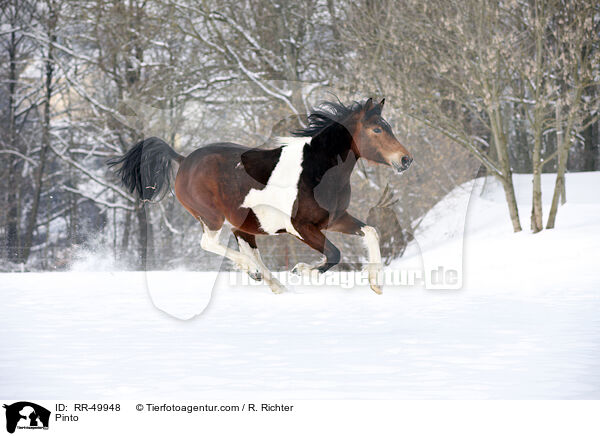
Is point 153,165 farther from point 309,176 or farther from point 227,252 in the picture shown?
point 309,176

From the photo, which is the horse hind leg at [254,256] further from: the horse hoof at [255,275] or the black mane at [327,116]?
the black mane at [327,116]

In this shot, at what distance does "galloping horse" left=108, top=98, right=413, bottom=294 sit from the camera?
14.0 ft

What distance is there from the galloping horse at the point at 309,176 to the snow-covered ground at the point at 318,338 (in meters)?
0.71

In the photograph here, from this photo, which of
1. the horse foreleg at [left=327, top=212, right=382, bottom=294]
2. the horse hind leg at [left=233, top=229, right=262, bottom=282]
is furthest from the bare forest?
the horse foreleg at [left=327, top=212, right=382, bottom=294]

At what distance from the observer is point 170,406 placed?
3305 mm

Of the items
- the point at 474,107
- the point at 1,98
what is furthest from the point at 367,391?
the point at 1,98

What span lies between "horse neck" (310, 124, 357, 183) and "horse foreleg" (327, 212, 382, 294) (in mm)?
311

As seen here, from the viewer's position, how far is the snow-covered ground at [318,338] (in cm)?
370

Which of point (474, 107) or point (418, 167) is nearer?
point (418, 167)

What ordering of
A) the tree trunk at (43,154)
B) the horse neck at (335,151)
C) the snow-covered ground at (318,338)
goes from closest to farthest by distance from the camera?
the snow-covered ground at (318,338)
the horse neck at (335,151)
the tree trunk at (43,154)

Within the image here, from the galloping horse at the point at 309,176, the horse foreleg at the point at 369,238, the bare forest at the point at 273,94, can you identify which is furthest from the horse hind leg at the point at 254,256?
the horse foreleg at the point at 369,238

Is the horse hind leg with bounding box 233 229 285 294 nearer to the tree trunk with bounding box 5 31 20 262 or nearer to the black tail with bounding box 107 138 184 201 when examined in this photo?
the black tail with bounding box 107 138 184 201

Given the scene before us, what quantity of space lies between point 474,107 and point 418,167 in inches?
336

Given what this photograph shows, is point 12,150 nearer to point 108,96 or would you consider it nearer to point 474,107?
point 108,96
